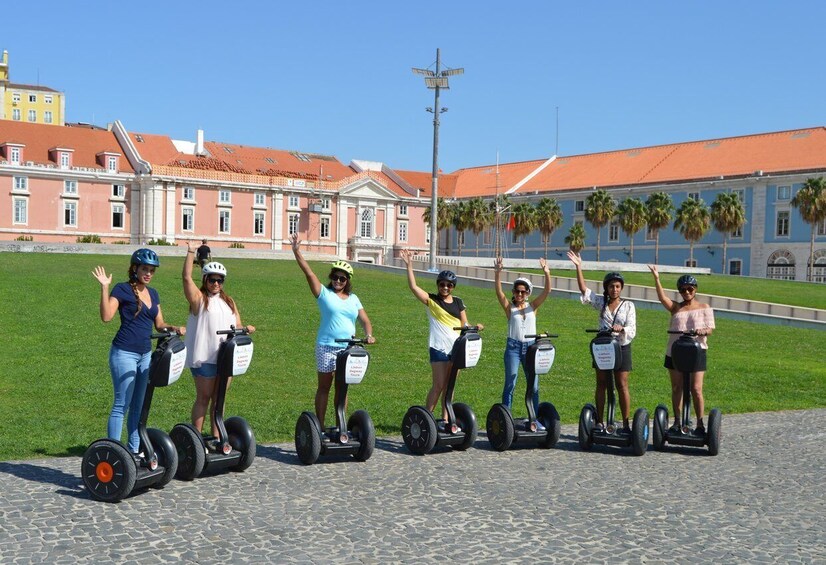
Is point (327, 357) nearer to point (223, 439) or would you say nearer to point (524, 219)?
point (223, 439)

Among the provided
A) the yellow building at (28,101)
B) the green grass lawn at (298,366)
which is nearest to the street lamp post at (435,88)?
the green grass lawn at (298,366)

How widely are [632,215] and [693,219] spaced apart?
4479 mm

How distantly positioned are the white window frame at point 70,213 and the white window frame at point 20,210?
8.39 feet

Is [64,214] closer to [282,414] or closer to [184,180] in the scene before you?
[184,180]

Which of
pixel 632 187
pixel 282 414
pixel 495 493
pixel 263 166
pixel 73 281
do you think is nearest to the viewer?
pixel 495 493

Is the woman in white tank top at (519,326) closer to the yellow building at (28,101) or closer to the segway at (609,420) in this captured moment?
the segway at (609,420)

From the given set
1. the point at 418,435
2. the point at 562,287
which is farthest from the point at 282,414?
the point at 562,287

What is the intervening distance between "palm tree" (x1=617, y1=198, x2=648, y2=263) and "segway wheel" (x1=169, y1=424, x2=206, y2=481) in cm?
6261

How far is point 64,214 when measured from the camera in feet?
225

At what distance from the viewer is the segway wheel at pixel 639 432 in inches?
413

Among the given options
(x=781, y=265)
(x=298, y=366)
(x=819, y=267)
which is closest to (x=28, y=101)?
(x=781, y=265)

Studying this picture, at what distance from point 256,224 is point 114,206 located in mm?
10883

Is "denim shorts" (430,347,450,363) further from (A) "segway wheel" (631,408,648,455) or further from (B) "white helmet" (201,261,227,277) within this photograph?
(B) "white helmet" (201,261,227,277)

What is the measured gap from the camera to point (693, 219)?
66188 millimetres
